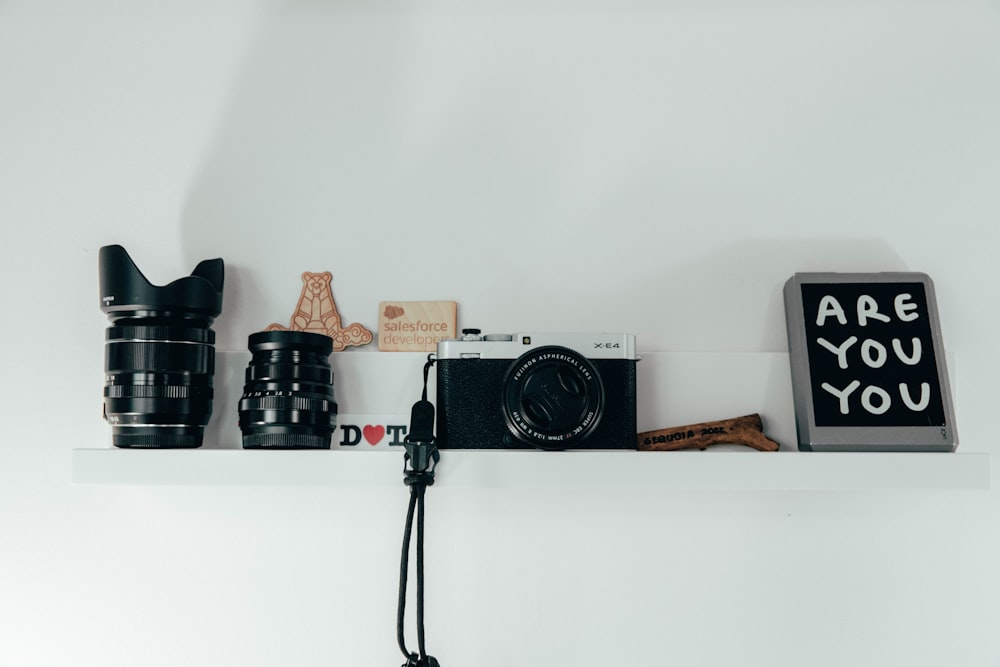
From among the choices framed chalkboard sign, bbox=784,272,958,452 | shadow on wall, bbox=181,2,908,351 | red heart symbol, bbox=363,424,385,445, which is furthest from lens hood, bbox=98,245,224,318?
framed chalkboard sign, bbox=784,272,958,452

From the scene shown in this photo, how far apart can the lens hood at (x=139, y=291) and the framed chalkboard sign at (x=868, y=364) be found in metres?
0.65

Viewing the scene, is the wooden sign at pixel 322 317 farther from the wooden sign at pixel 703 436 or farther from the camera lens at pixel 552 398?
the wooden sign at pixel 703 436

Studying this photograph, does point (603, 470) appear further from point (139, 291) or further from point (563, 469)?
point (139, 291)

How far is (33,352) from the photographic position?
962mm

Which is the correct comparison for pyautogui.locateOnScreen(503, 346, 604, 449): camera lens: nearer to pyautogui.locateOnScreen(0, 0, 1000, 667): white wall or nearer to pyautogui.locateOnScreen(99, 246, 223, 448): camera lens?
pyautogui.locateOnScreen(0, 0, 1000, 667): white wall

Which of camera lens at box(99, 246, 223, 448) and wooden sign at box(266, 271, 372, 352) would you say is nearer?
camera lens at box(99, 246, 223, 448)

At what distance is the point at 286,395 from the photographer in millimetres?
813

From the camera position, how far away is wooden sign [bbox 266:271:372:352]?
94 cm

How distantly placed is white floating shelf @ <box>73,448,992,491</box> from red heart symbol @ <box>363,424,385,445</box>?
13 cm

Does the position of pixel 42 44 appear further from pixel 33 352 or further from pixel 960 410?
pixel 960 410

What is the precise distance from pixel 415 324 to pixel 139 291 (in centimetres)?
30

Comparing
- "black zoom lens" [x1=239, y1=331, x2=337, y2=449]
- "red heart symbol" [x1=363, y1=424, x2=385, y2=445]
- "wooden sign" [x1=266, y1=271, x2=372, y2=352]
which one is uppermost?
"wooden sign" [x1=266, y1=271, x2=372, y2=352]

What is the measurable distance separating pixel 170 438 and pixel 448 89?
51 cm

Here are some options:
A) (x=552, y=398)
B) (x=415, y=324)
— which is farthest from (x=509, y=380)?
(x=415, y=324)
